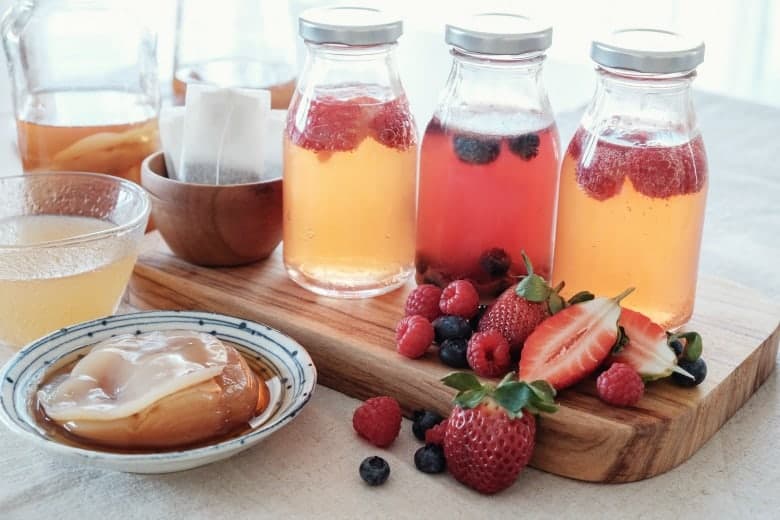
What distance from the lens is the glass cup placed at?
981 mm

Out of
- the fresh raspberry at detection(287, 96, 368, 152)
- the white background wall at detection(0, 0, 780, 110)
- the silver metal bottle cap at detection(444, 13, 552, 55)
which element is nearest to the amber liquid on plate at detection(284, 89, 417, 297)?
the fresh raspberry at detection(287, 96, 368, 152)

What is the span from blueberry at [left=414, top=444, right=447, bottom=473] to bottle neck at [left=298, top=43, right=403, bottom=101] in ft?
1.17

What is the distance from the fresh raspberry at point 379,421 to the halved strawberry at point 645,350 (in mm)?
190

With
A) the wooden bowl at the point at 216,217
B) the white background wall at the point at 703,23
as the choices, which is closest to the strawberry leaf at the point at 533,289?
the wooden bowl at the point at 216,217

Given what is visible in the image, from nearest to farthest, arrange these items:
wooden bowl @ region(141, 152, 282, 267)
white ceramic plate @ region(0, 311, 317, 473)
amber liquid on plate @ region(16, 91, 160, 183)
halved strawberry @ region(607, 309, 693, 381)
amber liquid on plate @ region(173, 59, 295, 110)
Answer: white ceramic plate @ region(0, 311, 317, 473) < halved strawberry @ region(607, 309, 693, 381) < wooden bowl @ region(141, 152, 282, 267) < amber liquid on plate @ region(16, 91, 160, 183) < amber liquid on plate @ region(173, 59, 295, 110)

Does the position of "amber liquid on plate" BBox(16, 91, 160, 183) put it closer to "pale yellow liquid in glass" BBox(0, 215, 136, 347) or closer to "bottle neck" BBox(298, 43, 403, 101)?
"pale yellow liquid in glass" BBox(0, 215, 136, 347)

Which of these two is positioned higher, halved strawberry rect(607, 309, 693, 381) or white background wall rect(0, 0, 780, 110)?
halved strawberry rect(607, 309, 693, 381)

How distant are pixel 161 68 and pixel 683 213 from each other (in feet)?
4.27

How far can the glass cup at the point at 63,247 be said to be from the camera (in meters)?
0.98

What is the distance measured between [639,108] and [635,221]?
101 millimetres

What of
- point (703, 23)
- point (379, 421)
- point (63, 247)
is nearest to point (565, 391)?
point (379, 421)

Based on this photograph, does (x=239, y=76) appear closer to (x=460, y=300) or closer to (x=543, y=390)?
(x=460, y=300)

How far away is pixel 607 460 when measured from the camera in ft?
2.75

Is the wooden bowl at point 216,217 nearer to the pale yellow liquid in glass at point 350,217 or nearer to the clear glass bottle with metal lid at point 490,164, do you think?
the pale yellow liquid in glass at point 350,217
